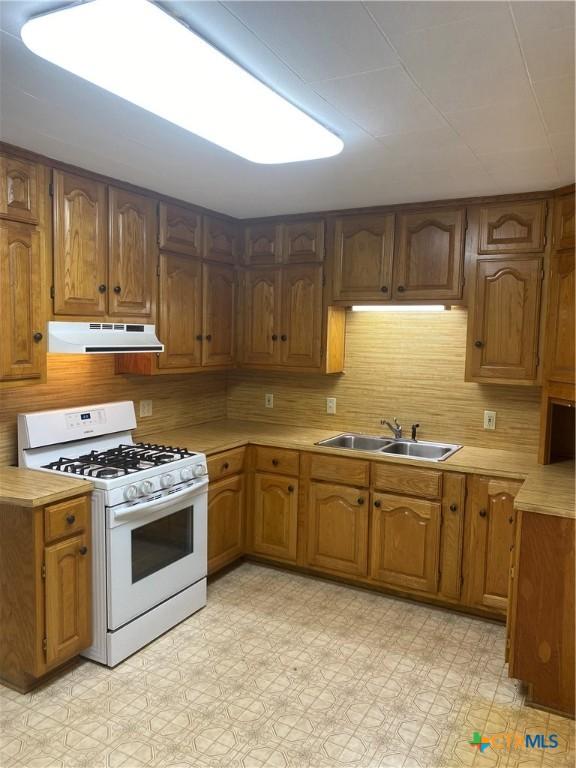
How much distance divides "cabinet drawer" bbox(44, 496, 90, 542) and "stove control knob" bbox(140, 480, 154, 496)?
247mm

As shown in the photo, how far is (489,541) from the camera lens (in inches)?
115

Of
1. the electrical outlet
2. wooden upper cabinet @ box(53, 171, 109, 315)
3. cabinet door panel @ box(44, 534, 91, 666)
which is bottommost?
cabinet door panel @ box(44, 534, 91, 666)

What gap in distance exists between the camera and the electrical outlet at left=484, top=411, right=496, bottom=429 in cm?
338

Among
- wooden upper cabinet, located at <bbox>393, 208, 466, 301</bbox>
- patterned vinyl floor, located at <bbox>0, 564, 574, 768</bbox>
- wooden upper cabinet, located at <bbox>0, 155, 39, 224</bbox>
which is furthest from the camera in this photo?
wooden upper cabinet, located at <bbox>393, 208, 466, 301</bbox>

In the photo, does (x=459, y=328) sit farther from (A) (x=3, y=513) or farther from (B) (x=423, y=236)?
(A) (x=3, y=513)

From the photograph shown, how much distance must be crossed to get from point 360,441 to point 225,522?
40.7 inches

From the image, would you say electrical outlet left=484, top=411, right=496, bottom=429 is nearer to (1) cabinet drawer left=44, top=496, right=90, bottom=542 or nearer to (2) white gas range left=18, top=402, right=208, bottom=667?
(2) white gas range left=18, top=402, right=208, bottom=667

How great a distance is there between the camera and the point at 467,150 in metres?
2.31

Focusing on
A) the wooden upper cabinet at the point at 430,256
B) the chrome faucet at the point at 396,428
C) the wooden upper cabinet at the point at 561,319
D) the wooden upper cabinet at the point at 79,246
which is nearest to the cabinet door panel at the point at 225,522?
the chrome faucet at the point at 396,428

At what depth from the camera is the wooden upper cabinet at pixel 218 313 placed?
363 centimetres

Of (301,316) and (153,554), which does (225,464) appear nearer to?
(153,554)

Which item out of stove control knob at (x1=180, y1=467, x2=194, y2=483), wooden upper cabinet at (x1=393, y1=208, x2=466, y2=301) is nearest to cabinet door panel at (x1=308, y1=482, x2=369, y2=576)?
stove control knob at (x1=180, y1=467, x2=194, y2=483)

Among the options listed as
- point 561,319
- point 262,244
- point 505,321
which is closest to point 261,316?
point 262,244

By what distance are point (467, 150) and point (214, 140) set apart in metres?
1.04
